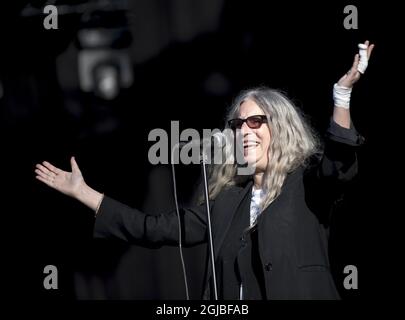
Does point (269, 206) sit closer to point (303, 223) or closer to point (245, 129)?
point (303, 223)

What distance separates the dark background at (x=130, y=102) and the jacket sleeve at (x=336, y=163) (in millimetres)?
1061

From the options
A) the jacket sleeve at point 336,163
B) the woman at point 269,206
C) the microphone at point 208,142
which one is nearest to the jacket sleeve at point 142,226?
the woman at point 269,206

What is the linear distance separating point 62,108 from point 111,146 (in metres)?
0.41

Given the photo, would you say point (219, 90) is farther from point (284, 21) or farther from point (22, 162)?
point (22, 162)

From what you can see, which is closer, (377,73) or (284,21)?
(377,73)

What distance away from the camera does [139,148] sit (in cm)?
446

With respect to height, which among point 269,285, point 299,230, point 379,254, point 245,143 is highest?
point 245,143

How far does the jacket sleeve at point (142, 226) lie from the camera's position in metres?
3.29

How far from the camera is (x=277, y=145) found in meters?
3.23

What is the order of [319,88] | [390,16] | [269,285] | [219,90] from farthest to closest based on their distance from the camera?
[219,90] < [319,88] < [390,16] < [269,285]

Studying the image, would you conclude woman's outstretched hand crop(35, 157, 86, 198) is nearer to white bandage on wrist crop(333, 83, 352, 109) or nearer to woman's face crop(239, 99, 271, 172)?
woman's face crop(239, 99, 271, 172)

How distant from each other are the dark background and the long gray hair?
768 mm

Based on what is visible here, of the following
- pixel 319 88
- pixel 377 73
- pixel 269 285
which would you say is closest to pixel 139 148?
pixel 319 88

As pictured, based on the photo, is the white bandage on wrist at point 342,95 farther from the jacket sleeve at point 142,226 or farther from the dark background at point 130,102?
the dark background at point 130,102
